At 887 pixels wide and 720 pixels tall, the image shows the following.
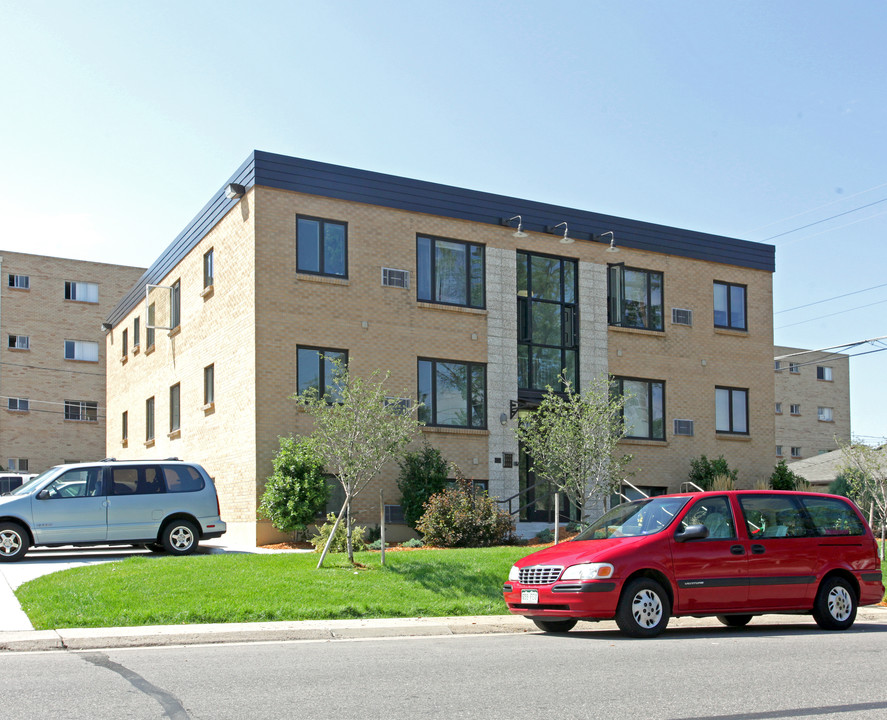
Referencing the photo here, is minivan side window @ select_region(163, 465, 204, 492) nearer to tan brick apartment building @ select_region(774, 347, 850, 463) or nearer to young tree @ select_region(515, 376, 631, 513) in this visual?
young tree @ select_region(515, 376, 631, 513)

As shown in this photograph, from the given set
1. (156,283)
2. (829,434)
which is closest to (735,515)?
(156,283)

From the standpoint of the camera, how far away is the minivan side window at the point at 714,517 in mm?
12023

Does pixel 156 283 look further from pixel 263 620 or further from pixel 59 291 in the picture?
pixel 263 620

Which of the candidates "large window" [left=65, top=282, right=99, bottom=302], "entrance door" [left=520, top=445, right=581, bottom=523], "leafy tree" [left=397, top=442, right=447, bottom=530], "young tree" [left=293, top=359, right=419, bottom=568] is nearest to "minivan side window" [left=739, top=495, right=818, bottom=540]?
"young tree" [left=293, top=359, right=419, bottom=568]

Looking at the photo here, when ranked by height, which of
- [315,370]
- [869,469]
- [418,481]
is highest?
[315,370]

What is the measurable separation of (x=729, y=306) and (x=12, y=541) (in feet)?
68.4

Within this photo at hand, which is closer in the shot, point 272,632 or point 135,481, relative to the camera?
point 272,632

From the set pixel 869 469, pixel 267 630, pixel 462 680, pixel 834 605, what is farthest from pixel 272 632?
pixel 869 469

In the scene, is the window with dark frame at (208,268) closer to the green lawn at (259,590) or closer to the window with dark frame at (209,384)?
the window with dark frame at (209,384)

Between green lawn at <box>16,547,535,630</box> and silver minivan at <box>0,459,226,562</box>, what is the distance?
204 centimetres

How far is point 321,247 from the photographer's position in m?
23.6

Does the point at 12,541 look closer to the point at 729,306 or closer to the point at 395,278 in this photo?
the point at 395,278

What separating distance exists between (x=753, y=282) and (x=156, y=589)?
22341mm

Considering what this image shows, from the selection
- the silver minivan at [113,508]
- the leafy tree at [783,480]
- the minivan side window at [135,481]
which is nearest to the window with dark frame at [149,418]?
the silver minivan at [113,508]
